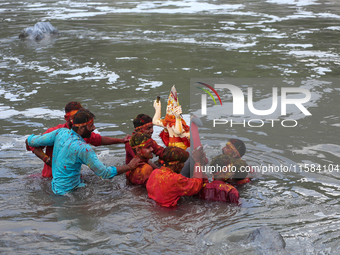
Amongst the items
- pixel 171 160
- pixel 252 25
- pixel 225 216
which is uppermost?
pixel 252 25

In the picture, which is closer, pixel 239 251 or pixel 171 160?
pixel 239 251

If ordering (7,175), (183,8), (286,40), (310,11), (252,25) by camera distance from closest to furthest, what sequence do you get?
(7,175)
(286,40)
(252,25)
(310,11)
(183,8)

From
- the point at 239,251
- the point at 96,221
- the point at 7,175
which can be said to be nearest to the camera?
the point at 239,251

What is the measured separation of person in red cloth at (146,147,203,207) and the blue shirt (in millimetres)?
550

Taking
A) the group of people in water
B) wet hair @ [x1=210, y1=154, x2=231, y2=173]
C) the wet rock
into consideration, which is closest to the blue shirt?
the group of people in water

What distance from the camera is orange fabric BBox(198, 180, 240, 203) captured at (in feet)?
16.3

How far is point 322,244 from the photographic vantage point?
13.4 ft

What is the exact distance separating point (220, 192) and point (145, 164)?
1.06 m

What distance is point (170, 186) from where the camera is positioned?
4730 millimetres

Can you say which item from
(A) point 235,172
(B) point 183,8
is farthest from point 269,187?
(B) point 183,8

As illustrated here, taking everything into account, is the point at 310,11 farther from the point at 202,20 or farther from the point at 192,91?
the point at 192,91

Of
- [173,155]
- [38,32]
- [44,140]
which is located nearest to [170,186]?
[173,155]

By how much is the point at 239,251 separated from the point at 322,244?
863 millimetres

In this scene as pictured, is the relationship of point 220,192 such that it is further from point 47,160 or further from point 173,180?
point 47,160
